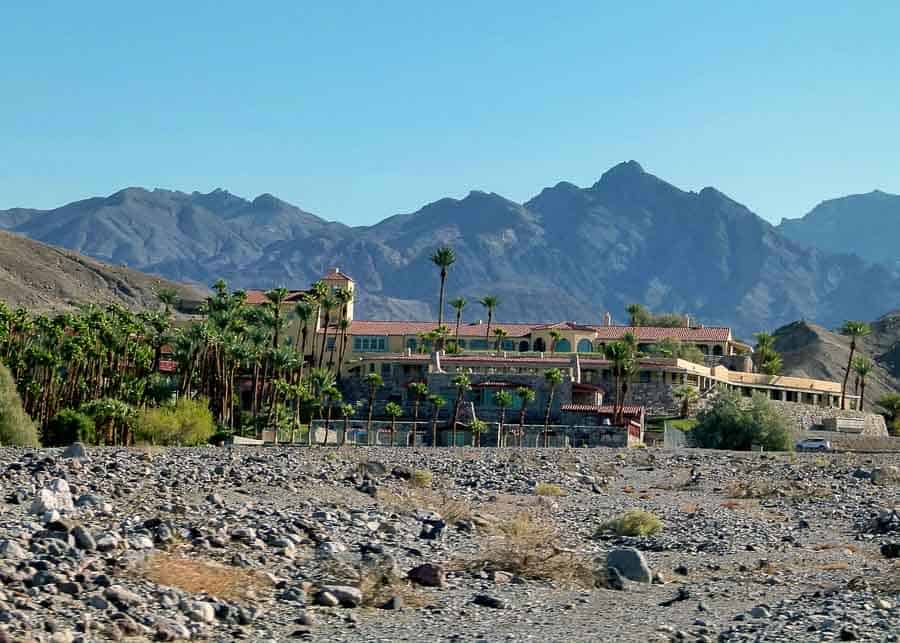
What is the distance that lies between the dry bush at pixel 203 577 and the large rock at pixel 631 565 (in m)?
6.39

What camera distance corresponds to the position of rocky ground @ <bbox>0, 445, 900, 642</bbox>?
Answer: 60.7ft

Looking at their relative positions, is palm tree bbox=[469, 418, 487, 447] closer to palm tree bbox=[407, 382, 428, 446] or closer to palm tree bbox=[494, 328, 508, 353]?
palm tree bbox=[407, 382, 428, 446]

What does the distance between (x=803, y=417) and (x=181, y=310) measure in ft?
354

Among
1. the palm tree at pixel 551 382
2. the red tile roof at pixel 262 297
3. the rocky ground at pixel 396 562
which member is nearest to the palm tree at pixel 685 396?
the palm tree at pixel 551 382

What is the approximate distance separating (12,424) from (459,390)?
40904mm

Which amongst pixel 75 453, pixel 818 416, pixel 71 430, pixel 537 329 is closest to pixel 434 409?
pixel 537 329

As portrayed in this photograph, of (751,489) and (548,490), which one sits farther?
(751,489)

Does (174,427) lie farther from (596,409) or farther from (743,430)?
(743,430)

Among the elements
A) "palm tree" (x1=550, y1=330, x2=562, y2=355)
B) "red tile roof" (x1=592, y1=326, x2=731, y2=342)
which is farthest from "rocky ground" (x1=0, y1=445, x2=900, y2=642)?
"red tile roof" (x1=592, y1=326, x2=731, y2=342)

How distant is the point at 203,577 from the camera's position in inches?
790

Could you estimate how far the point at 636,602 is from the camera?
22.0m

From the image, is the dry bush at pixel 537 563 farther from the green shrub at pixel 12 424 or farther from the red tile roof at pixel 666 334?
the red tile roof at pixel 666 334

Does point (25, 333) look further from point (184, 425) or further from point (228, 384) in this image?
point (184, 425)

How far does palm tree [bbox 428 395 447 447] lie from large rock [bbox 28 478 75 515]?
176 ft
